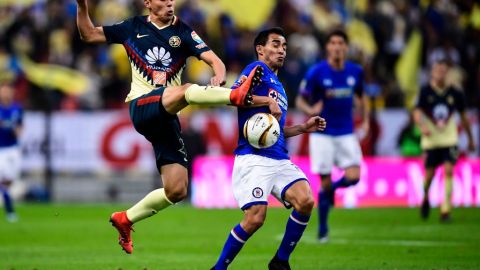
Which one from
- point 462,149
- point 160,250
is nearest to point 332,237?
point 160,250

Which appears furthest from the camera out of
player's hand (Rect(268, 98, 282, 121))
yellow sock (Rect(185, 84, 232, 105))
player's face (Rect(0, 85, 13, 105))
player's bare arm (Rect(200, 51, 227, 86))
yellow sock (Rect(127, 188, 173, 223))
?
player's face (Rect(0, 85, 13, 105))

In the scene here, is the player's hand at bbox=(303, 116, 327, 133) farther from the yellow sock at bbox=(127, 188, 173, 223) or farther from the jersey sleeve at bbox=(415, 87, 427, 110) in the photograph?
the jersey sleeve at bbox=(415, 87, 427, 110)

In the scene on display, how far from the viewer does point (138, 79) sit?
10.6m

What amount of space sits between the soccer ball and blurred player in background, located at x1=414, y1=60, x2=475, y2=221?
898cm

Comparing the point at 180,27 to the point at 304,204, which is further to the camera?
the point at 180,27

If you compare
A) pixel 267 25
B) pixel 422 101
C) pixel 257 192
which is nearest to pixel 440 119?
pixel 422 101

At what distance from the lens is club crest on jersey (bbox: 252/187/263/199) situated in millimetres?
9977

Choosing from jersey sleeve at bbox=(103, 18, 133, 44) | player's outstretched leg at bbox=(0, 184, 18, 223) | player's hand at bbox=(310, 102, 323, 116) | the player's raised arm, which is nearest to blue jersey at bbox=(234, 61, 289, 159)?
jersey sleeve at bbox=(103, 18, 133, 44)

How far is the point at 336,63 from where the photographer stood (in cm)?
1520

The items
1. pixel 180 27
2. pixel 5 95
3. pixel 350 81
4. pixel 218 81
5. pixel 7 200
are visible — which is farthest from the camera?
pixel 5 95

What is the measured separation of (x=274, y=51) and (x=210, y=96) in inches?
50.6

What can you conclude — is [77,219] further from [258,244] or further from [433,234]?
[433,234]

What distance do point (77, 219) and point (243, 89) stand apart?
1146cm

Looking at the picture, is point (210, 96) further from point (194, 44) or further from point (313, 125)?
point (194, 44)
